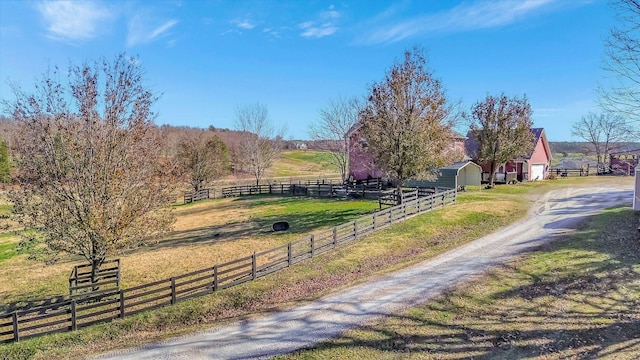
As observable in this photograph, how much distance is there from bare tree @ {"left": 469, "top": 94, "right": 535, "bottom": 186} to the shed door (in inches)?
334

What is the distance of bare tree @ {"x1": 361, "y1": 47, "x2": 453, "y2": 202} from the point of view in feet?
73.2

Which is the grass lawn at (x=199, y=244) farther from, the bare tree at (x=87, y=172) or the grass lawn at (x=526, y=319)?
the grass lawn at (x=526, y=319)

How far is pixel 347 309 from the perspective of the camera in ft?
35.5

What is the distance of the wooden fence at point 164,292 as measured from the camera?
10.5 m

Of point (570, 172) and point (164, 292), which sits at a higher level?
point (570, 172)

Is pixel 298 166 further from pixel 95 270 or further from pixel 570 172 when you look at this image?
pixel 95 270

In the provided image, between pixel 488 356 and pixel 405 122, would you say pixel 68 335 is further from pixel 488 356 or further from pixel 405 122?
pixel 405 122

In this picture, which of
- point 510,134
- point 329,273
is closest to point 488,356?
point 329,273

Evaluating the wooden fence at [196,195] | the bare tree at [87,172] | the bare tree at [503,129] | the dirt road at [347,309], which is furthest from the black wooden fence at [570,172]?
the bare tree at [87,172]

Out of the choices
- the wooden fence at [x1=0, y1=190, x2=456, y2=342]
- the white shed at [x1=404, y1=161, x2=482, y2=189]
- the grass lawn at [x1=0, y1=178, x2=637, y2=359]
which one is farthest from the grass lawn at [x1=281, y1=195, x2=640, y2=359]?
the white shed at [x1=404, y1=161, x2=482, y2=189]

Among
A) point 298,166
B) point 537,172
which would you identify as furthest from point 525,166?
point 298,166

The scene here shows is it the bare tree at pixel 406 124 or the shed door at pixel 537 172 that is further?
the shed door at pixel 537 172

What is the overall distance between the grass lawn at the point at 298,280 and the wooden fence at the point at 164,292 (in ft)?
1.30

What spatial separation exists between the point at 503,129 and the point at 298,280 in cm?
3148
